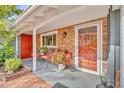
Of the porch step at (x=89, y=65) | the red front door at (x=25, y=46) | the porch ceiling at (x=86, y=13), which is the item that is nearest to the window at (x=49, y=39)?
the red front door at (x=25, y=46)

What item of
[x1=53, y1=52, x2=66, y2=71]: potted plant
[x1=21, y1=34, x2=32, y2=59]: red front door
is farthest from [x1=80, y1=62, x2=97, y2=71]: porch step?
[x1=21, y1=34, x2=32, y2=59]: red front door

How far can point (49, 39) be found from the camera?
832 cm

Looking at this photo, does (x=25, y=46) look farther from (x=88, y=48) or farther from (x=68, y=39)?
(x=88, y=48)

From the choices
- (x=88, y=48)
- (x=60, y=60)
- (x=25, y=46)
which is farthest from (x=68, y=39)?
(x=25, y=46)

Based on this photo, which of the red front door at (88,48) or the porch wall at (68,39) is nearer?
the red front door at (88,48)

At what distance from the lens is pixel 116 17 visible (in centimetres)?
251

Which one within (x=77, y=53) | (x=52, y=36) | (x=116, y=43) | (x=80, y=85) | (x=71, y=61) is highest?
(x=52, y=36)

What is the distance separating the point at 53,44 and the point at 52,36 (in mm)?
488

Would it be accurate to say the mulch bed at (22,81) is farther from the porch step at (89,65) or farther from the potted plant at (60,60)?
the porch step at (89,65)

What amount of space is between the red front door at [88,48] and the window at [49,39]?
2321mm

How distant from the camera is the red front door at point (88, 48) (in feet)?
16.6
